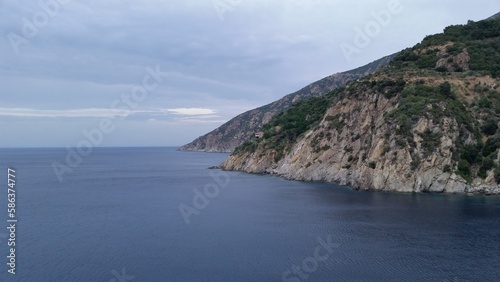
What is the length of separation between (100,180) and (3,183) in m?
19.3

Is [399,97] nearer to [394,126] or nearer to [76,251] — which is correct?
[394,126]

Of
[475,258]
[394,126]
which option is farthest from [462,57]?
[475,258]

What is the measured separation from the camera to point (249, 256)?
3659 cm

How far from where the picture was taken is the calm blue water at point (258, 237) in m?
32.8
